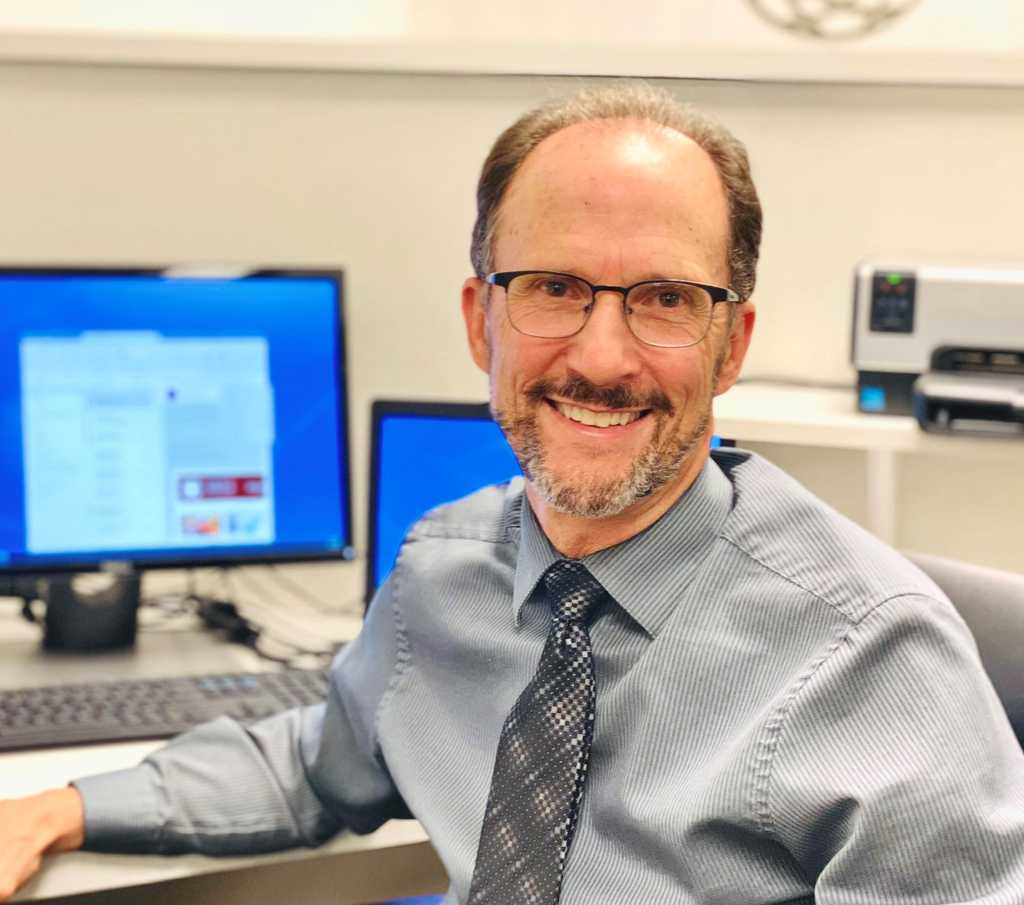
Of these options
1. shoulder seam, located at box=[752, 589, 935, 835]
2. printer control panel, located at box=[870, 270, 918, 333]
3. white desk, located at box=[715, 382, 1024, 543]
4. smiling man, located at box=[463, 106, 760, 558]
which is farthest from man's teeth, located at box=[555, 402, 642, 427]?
printer control panel, located at box=[870, 270, 918, 333]

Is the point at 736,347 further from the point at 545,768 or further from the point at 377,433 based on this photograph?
the point at 377,433

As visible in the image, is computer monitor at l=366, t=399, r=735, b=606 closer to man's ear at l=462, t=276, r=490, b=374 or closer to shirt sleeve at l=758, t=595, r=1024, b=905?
man's ear at l=462, t=276, r=490, b=374

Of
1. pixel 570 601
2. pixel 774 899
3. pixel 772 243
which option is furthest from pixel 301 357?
pixel 774 899

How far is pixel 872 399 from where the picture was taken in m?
1.32

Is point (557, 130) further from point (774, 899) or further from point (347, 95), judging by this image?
point (347, 95)

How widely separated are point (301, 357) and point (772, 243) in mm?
583

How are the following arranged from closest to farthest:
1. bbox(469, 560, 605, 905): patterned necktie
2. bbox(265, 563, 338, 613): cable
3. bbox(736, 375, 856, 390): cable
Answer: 1. bbox(469, 560, 605, 905): patterned necktie
2. bbox(736, 375, 856, 390): cable
3. bbox(265, 563, 338, 613): cable

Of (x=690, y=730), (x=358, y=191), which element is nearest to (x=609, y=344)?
(x=690, y=730)

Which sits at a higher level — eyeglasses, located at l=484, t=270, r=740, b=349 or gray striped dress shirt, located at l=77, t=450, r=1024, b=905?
eyeglasses, located at l=484, t=270, r=740, b=349

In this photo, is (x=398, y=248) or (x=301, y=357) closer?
(x=301, y=357)

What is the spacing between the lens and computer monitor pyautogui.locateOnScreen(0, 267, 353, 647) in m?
1.52

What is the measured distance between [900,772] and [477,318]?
19.7 inches

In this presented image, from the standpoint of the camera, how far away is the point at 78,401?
1.52m

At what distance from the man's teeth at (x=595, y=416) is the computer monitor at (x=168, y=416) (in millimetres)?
669
